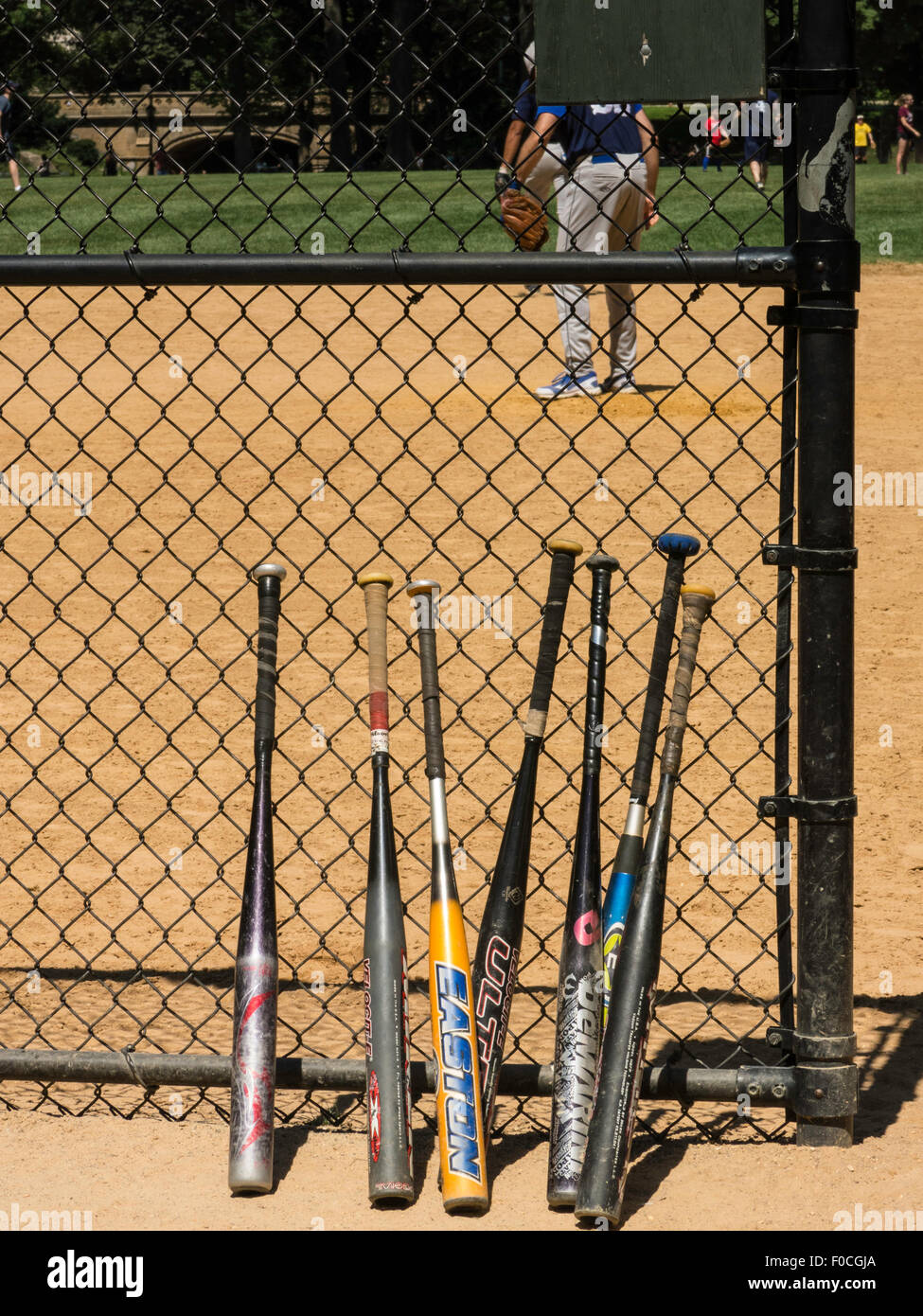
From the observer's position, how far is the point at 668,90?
9.39 ft

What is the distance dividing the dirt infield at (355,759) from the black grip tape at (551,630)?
27cm

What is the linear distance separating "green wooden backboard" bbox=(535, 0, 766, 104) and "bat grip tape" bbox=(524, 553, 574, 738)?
0.92 m

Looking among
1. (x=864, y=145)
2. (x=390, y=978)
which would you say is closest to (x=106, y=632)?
(x=390, y=978)

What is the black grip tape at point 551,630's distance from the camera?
3.18 metres

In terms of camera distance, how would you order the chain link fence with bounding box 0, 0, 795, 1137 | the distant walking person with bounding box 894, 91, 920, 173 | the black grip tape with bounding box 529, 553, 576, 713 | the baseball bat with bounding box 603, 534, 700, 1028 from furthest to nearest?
1. the distant walking person with bounding box 894, 91, 920, 173
2. the chain link fence with bounding box 0, 0, 795, 1137
3. the black grip tape with bounding box 529, 553, 576, 713
4. the baseball bat with bounding box 603, 534, 700, 1028

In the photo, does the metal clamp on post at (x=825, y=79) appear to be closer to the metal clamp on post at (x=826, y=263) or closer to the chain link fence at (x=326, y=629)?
the chain link fence at (x=326, y=629)

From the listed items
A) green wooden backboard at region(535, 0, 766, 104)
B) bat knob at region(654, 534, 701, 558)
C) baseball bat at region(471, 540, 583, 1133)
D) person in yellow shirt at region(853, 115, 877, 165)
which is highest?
person in yellow shirt at region(853, 115, 877, 165)

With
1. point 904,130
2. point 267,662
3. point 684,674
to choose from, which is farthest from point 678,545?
point 904,130

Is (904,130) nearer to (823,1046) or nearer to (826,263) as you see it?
(826,263)

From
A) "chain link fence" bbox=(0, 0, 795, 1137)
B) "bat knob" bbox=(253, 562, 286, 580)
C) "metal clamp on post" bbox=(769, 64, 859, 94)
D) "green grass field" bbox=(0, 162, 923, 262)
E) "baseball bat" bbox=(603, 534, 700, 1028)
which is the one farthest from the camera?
"green grass field" bbox=(0, 162, 923, 262)

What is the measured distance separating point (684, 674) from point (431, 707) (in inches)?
20.5

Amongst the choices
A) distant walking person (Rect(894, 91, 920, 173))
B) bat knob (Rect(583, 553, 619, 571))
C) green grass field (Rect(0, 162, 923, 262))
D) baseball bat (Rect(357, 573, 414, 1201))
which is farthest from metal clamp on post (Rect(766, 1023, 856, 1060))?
distant walking person (Rect(894, 91, 920, 173))

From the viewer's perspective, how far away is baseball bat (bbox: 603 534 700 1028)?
3066mm

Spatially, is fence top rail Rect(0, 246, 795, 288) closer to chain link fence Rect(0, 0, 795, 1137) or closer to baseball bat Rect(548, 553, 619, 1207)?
chain link fence Rect(0, 0, 795, 1137)
